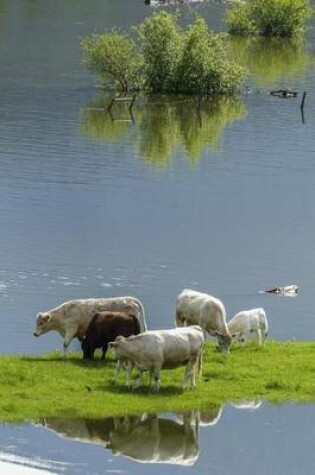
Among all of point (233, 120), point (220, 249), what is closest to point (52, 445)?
point (220, 249)

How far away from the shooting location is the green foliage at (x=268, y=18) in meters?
125

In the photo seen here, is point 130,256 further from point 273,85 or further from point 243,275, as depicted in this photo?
point 273,85

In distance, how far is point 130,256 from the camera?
44.8 meters

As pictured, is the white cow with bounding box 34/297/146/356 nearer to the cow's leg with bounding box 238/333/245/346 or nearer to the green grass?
the green grass

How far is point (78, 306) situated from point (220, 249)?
56.8ft

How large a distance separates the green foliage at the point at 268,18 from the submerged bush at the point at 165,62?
124 ft

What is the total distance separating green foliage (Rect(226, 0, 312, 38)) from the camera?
409 ft

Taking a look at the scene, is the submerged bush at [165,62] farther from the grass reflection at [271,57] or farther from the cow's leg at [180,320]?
the cow's leg at [180,320]

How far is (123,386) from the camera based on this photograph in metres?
26.3

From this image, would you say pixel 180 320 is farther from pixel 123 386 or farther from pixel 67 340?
pixel 123 386

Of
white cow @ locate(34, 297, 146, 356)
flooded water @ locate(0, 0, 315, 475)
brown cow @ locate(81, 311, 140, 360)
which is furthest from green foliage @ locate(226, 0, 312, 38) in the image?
brown cow @ locate(81, 311, 140, 360)

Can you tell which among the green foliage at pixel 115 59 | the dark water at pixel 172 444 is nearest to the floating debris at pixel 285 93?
the green foliage at pixel 115 59

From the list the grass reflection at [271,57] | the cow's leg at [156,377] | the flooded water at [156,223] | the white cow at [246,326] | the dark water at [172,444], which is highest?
the cow's leg at [156,377]

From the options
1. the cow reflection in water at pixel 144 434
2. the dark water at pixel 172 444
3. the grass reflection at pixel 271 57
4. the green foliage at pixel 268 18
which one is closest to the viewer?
the dark water at pixel 172 444
